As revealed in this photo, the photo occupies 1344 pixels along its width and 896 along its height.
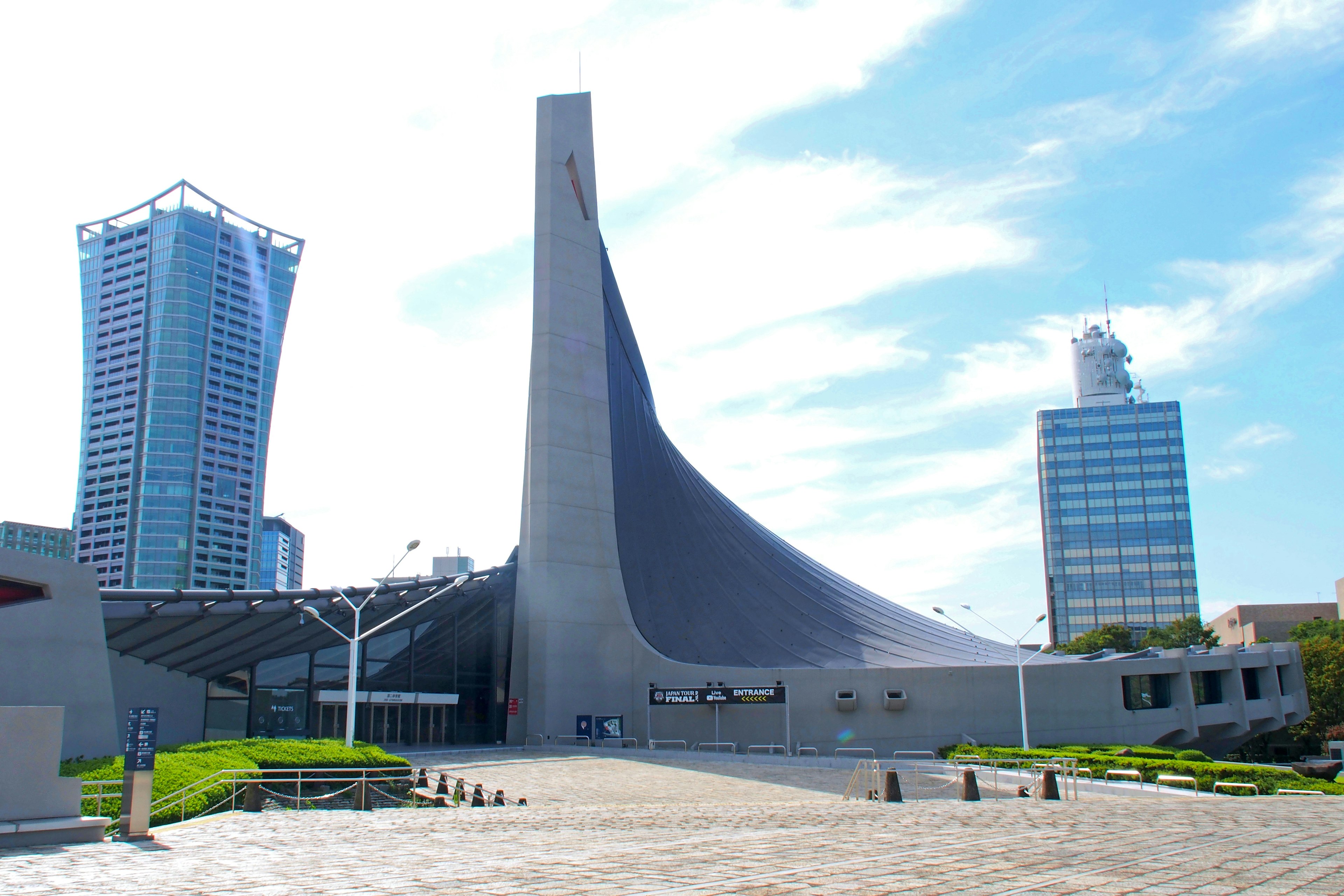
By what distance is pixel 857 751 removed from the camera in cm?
3538

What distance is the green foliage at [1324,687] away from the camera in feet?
199

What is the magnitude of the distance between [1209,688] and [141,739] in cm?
4431

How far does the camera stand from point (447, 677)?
1577 inches

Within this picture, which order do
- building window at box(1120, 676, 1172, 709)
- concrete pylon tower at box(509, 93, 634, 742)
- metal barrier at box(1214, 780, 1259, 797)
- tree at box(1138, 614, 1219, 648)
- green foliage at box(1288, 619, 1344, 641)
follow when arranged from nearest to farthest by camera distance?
metal barrier at box(1214, 780, 1259, 797), building window at box(1120, 676, 1172, 709), concrete pylon tower at box(509, 93, 634, 742), green foliage at box(1288, 619, 1344, 641), tree at box(1138, 614, 1219, 648)

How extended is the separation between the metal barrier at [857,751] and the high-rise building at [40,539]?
402 ft

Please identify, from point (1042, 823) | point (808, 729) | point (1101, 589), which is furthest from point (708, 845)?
point (1101, 589)

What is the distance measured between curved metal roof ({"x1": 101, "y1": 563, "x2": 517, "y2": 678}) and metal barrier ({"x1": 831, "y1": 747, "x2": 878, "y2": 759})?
15833 millimetres

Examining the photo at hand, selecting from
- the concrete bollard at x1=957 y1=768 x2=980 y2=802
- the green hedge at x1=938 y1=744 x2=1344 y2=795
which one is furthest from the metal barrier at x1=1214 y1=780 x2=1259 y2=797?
the concrete bollard at x1=957 y1=768 x2=980 y2=802

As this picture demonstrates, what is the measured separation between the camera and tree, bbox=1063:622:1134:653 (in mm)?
88156

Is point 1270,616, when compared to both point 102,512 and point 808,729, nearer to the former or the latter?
point 808,729

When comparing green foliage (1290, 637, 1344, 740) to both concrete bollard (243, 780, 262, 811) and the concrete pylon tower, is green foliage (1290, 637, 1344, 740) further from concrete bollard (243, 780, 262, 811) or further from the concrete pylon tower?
concrete bollard (243, 780, 262, 811)

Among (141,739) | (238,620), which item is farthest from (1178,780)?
(238,620)

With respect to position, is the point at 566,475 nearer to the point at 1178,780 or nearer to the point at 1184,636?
the point at 1178,780

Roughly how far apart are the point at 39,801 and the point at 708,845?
8.38 m
